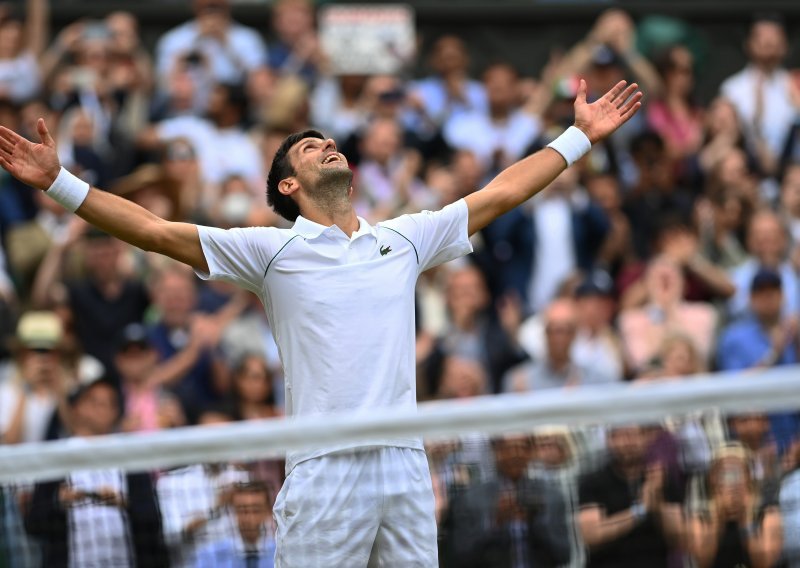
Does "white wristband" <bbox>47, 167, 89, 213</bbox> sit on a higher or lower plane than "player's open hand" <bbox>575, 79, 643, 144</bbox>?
lower

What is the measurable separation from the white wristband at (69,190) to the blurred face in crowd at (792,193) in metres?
8.77

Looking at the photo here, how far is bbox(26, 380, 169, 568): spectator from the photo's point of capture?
721 centimetres

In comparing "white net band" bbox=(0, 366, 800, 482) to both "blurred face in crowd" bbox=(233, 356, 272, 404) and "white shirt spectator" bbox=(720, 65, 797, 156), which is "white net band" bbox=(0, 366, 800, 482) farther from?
"white shirt spectator" bbox=(720, 65, 797, 156)

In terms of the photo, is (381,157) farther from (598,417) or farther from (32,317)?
(598,417)

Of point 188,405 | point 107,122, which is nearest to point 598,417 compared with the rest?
point 188,405

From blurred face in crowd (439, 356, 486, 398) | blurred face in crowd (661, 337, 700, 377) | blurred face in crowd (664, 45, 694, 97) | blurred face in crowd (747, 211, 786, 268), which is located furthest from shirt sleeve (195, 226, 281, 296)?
blurred face in crowd (664, 45, 694, 97)

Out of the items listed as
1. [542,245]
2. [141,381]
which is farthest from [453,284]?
[141,381]

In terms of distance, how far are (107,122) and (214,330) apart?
10.0ft

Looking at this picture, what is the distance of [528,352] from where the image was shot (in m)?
12.8

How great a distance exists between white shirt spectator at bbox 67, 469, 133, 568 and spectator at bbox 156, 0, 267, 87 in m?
8.35

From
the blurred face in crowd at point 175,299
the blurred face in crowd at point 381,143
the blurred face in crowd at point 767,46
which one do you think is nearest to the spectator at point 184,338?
the blurred face in crowd at point 175,299

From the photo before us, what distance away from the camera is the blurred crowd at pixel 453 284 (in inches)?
282

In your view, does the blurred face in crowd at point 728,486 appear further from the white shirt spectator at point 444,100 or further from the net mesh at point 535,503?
the white shirt spectator at point 444,100

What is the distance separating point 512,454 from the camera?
725 cm
